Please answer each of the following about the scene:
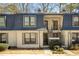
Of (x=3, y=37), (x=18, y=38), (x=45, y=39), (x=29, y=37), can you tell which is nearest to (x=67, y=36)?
(x=45, y=39)

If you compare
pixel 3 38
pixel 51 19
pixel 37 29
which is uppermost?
pixel 51 19

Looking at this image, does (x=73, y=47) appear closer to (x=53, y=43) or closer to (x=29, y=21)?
(x=53, y=43)

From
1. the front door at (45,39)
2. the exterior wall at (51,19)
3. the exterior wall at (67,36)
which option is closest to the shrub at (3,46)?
the front door at (45,39)

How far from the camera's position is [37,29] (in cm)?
145

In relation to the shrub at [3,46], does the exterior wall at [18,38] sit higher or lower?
higher

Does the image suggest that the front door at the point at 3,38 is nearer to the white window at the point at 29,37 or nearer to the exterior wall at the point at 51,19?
the white window at the point at 29,37

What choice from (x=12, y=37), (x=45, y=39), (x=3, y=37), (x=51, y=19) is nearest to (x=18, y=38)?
(x=12, y=37)

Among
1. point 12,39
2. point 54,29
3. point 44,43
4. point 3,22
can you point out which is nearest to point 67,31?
point 54,29

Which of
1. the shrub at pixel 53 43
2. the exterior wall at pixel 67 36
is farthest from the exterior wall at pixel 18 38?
the exterior wall at pixel 67 36

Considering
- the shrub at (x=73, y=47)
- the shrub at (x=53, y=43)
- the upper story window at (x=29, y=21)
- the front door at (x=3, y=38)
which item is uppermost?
the upper story window at (x=29, y=21)

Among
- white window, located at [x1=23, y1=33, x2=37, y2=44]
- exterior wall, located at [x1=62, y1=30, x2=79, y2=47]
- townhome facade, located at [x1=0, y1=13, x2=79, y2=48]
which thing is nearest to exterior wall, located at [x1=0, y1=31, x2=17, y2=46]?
townhome facade, located at [x1=0, y1=13, x2=79, y2=48]

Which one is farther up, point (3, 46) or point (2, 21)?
point (2, 21)

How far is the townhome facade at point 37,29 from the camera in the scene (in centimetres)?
143

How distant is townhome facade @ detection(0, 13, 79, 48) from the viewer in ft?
4.69
